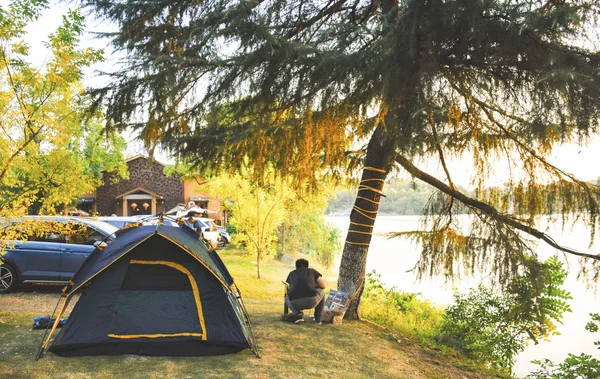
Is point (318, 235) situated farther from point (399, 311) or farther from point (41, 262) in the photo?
point (41, 262)

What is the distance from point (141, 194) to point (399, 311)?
29.2 meters

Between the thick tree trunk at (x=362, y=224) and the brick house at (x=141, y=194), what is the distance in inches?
1093

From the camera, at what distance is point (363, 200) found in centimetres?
827

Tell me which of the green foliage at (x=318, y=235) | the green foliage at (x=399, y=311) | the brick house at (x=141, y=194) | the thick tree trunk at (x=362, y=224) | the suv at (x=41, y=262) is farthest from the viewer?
the brick house at (x=141, y=194)

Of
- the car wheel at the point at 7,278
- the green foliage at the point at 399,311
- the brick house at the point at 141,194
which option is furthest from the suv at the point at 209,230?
the brick house at the point at 141,194

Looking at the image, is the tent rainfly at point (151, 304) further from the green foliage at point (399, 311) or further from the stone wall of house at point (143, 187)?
the stone wall of house at point (143, 187)

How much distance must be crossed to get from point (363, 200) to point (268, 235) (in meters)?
8.38

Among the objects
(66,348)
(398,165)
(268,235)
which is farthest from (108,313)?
(268,235)

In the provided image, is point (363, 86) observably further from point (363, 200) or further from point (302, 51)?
point (363, 200)

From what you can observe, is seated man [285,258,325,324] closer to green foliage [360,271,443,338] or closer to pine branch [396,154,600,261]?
green foliage [360,271,443,338]

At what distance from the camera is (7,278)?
9336mm

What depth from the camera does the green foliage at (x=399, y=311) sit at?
9.48 meters

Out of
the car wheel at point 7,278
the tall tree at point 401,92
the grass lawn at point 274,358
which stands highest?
the tall tree at point 401,92

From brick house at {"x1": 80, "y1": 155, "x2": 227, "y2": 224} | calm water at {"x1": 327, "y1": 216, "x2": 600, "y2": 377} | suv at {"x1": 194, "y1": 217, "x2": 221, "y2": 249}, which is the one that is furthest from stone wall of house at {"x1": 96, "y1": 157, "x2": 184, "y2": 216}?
calm water at {"x1": 327, "y1": 216, "x2": 600, "y2": 377}
